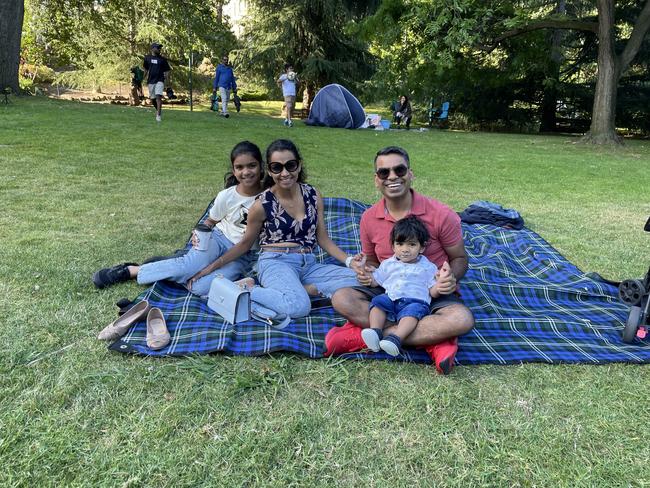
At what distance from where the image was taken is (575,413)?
234cm

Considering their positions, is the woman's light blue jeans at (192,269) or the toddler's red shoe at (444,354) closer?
the toddler's red shoe at (444,354)

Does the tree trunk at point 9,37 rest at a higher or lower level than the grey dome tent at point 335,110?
higher

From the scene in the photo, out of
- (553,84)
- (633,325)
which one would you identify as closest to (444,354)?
(633,325)

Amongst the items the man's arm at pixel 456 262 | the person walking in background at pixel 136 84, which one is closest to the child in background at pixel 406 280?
the man's arm at pixel 456 262

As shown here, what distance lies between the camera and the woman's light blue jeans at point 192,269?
3.47 meters

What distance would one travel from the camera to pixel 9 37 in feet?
45.1

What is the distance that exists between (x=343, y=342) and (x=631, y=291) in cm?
226

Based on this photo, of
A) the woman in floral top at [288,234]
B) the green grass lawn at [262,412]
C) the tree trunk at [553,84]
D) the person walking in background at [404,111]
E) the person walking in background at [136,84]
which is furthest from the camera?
the person walking in background at [136,84]

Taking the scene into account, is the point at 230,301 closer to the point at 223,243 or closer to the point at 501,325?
the point at 223,243

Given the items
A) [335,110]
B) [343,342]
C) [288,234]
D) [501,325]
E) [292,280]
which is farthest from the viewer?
[335,110]

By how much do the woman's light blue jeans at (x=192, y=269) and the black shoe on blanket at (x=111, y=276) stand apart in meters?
0.14

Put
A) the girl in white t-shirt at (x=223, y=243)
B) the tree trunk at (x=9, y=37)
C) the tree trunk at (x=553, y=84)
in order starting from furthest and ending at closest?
the tree trunk at (x=553, y=84)
the tree trunk at (x=9, y=37)
the girl in white t-shirt at (x=223, y=243)

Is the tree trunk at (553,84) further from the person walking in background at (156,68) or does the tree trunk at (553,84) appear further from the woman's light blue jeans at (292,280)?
the woman's light blue jeans at (292,280)

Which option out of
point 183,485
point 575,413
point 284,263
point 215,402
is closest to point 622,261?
point 575,413
